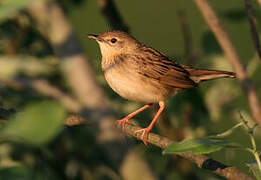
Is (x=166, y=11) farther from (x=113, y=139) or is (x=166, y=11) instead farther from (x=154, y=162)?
(x=113, y=139)

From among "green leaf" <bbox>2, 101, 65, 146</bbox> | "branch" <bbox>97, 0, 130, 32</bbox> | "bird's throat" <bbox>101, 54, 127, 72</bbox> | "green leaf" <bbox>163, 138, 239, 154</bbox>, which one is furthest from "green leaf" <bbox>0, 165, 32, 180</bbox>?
"bird's throat" <bbox>101, 54, 127, 72</bbox>

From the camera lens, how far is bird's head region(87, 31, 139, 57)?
410 centimetres

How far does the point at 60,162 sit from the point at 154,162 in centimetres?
73

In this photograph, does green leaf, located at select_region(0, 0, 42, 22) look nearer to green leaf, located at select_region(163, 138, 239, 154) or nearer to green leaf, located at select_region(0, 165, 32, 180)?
green leaf, located at select_region(0, 165, 32, 180)

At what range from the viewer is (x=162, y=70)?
158 inches

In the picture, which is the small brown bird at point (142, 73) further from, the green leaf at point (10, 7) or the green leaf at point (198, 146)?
the green leaf at point (10, 7)

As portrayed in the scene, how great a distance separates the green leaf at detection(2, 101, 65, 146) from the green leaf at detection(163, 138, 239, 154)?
413mm

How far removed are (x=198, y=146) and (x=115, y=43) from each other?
9.90ft

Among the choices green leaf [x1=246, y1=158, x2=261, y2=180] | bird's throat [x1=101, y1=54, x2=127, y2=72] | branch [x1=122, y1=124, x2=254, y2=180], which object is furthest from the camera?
bird's throat [x1=101, y1=54, x2=127, y2=72]

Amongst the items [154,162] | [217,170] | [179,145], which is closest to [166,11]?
[154,162]

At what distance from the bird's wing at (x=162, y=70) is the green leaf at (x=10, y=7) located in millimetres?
2934

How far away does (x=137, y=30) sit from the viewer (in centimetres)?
704

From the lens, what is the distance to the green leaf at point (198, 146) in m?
1.17

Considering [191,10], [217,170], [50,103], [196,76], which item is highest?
[50,103]
